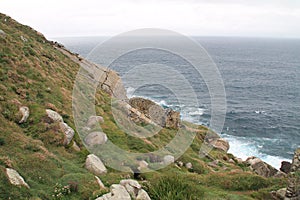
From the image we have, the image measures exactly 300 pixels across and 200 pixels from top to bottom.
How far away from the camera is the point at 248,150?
5294 cm

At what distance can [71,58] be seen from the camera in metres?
48.8

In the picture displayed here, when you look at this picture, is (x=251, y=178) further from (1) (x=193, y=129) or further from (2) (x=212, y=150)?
(1) (x=193, y=129)

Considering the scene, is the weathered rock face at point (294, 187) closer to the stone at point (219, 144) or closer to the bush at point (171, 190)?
the bush at point (171, 190)

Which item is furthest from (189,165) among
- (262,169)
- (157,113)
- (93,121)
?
(157,113)

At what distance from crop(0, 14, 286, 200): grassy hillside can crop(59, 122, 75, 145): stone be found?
19.1 inches

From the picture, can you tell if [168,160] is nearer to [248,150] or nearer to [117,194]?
[117,194]

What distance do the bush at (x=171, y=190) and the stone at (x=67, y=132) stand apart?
8655 mm

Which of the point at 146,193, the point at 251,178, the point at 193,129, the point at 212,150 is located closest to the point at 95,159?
the point at 146,193

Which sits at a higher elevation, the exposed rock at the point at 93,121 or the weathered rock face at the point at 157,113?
the exposed rock at the point at 93,121

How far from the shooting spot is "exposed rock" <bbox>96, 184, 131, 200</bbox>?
1327 cm

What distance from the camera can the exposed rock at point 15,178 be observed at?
44.1 ft

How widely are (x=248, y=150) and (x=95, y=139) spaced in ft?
123

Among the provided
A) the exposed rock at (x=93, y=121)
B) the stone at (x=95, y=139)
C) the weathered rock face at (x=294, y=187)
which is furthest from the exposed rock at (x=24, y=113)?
the weathered rock face at (x=294, y=187)

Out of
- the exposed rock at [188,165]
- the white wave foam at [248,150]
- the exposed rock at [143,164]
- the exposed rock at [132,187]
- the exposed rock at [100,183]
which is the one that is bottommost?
the white wave foam at [248,150]
